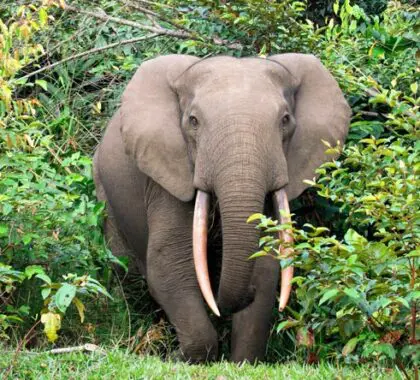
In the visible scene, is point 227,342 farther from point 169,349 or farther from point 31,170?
point 31,170

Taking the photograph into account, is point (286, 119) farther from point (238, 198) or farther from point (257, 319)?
point (257, 319)

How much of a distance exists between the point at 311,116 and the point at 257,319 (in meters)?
1.46

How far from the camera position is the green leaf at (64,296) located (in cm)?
670

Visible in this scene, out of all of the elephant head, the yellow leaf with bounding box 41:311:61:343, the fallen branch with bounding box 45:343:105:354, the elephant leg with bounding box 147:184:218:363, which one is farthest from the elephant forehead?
the yellow leaf with bounding box 41:311:61:343

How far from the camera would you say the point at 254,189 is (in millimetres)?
7613

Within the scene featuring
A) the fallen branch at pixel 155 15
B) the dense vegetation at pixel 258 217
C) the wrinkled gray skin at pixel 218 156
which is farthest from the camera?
the fallen branch at pixel 155 15

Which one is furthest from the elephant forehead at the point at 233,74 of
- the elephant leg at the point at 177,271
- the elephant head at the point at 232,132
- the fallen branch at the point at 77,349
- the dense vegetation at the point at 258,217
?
the fallen branch at the point at 77,349

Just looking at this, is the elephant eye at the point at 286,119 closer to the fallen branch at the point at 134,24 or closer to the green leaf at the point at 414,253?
the fallen branch at the point at 134,24

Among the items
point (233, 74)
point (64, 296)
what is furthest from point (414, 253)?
point (233, 74)

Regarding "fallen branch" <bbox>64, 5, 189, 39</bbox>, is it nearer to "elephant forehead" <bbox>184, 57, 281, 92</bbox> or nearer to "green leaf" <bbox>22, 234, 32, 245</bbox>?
"elephant forehead" <bbox>184, 57, 281, 92</bbox>

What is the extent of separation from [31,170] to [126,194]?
32.8 inches

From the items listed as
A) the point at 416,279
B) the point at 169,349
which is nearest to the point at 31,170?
the point at 169,349

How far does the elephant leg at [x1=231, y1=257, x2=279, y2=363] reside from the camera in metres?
8.38

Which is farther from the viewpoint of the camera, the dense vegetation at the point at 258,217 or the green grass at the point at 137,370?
the green grass at the point at 137,370
